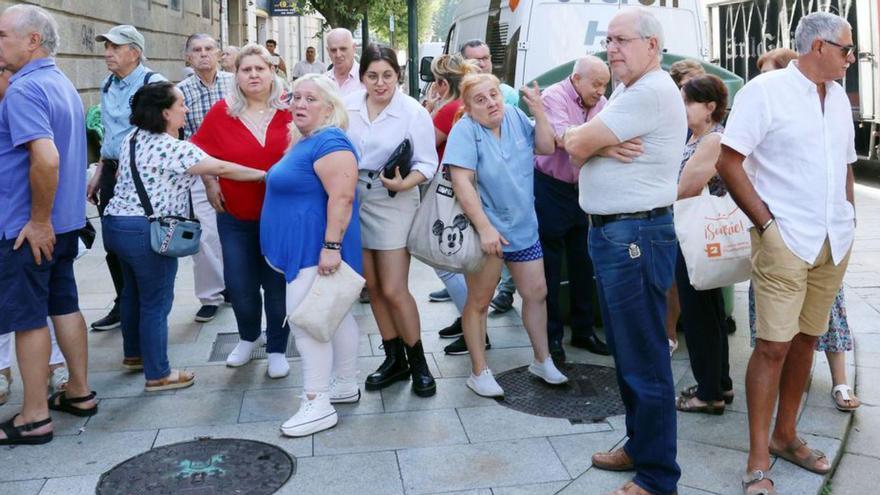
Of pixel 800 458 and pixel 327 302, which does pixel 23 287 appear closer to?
pixel 327 302

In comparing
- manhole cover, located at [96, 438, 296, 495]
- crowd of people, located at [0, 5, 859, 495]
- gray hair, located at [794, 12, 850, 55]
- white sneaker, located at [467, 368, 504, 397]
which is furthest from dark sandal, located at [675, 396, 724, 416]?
manhole cover, located at [96, 438, 296, 495]

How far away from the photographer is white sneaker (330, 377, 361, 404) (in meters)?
4.98

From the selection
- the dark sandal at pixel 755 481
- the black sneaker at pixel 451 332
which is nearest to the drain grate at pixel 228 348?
the black sneaker at pixel 451 332

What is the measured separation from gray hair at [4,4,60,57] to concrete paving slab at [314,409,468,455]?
2.23 m

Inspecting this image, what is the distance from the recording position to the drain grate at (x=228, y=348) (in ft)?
19.3

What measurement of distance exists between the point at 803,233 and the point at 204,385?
3.25m

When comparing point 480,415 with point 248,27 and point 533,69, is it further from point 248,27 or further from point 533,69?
point 248,27

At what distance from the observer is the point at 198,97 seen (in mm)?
6863

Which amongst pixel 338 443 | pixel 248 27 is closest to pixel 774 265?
pixel 338 443

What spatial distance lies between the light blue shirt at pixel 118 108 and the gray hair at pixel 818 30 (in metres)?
3.92

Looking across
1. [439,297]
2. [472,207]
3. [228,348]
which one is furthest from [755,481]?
[439,297]

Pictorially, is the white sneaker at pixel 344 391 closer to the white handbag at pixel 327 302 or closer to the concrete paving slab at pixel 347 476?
the white handbag at pixel 327 302

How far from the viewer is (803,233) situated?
12.4 ft

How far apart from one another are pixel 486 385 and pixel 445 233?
85 centimetres
